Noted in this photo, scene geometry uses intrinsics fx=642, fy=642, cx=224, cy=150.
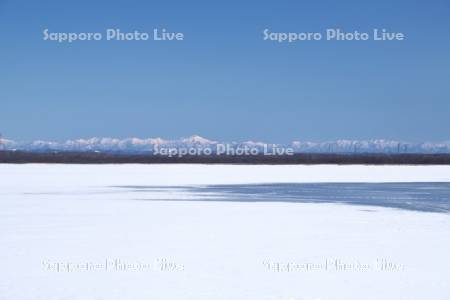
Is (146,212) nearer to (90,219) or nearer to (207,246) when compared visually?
(90,219)

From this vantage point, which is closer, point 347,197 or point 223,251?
point 223,251

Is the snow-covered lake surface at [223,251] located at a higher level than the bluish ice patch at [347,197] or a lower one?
lower

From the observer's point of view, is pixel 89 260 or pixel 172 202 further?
pixel 172 202

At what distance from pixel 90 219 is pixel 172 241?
136 inches

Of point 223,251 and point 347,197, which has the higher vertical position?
point 347,197

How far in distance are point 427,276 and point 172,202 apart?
10.1 meters

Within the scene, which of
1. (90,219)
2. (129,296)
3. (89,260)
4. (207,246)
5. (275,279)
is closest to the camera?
(129,296)

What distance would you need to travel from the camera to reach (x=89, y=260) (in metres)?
8.54

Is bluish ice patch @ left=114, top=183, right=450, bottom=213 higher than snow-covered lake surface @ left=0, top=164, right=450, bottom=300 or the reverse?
higher

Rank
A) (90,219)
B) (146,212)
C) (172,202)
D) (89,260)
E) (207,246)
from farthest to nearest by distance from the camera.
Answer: (172,202) → (146,212) → (90,219) → (207,246) → (89,260)

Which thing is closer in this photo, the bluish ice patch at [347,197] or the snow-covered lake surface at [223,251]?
the snow-covered lake surface at [223,251]

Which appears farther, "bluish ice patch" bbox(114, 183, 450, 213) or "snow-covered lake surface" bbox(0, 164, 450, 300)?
"bluish ice patch" bbox(114, 183, 450, 213)

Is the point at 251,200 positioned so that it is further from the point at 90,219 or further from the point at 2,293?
the point at 2,293

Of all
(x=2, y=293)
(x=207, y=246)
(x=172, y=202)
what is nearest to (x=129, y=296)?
(x=2, y=293)
